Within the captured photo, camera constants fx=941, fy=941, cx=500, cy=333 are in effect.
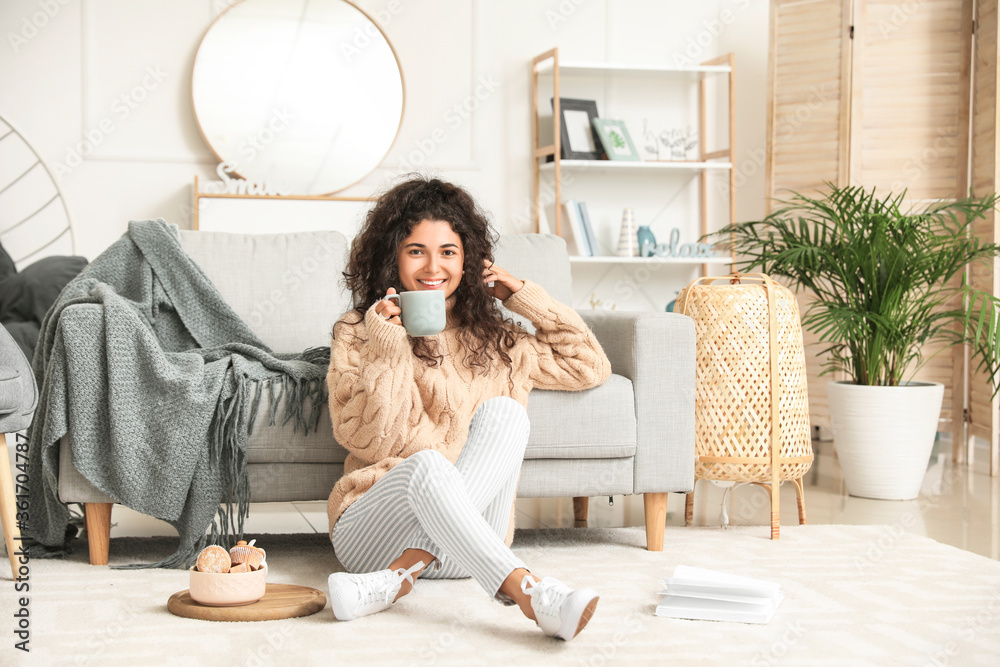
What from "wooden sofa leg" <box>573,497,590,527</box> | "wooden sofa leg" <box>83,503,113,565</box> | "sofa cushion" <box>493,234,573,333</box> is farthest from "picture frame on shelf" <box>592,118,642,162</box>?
"wooden sofa leg" <box>83,503,113,565</box>

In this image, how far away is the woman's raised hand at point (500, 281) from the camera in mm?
2027

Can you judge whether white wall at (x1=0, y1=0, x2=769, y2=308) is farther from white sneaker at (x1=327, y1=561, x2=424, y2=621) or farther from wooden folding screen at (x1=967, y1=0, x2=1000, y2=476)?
white sneaker at (x1=327, y1=561, x2=424, y2=621)

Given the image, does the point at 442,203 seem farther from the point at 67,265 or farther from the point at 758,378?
the point at 67,265

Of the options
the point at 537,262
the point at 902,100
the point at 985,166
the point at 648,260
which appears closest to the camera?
the point at 537,262

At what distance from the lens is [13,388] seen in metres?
1.79

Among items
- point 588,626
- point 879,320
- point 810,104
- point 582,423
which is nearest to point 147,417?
point 582,423

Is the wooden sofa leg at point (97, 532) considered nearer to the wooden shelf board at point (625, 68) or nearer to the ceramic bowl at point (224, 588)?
the ceramic bowl at point (224, 588)

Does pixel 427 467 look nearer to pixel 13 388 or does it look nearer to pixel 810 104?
pixel 13 388

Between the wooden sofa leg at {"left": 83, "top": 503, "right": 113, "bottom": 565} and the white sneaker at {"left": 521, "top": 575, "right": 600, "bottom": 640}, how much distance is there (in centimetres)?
103

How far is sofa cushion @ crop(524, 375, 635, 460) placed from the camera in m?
2.11

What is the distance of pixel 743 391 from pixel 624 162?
1835 mm

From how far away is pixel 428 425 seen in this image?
1858 mm

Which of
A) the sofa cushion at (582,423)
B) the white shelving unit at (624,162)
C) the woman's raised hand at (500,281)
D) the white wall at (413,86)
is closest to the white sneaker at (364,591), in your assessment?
the sofa cushion at (582,423)

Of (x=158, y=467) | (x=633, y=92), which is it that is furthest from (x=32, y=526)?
(x=633, y=92)
